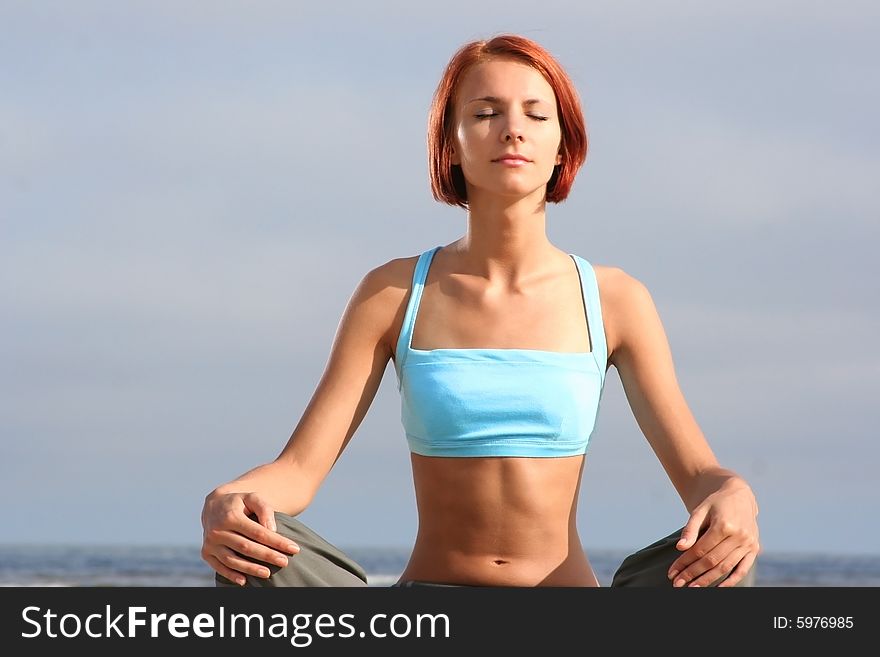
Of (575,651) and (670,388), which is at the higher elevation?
(670,388)

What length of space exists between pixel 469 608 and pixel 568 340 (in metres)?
1.05

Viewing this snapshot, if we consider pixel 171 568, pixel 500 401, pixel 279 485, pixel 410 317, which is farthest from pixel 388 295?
pixel 171 568

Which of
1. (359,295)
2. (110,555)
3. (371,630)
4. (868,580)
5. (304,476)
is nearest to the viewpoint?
(371,630)

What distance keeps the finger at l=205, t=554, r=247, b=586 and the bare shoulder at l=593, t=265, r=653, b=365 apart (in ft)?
4.45

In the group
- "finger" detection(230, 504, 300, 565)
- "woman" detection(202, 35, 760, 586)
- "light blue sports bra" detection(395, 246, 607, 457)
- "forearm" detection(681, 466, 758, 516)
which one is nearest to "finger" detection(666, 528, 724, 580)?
"forearm" detection(681, 466, 758, 516)

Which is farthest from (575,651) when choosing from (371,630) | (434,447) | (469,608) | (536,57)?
(536,57)

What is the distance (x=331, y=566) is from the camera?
336 cm

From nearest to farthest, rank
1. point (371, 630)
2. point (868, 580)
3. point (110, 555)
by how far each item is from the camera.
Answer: point (371, 630), point (868, 580), point (110, 555)

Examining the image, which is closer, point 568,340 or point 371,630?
point 371,630

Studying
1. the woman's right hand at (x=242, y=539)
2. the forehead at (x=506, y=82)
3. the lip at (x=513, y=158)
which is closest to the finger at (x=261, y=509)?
the woman's right hand at (x=242, y=539)

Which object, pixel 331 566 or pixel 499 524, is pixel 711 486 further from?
pixel 331 566

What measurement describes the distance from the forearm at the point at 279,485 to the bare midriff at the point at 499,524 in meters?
0.40

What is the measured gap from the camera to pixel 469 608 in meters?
3.07

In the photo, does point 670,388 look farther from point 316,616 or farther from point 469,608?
point 316,616
